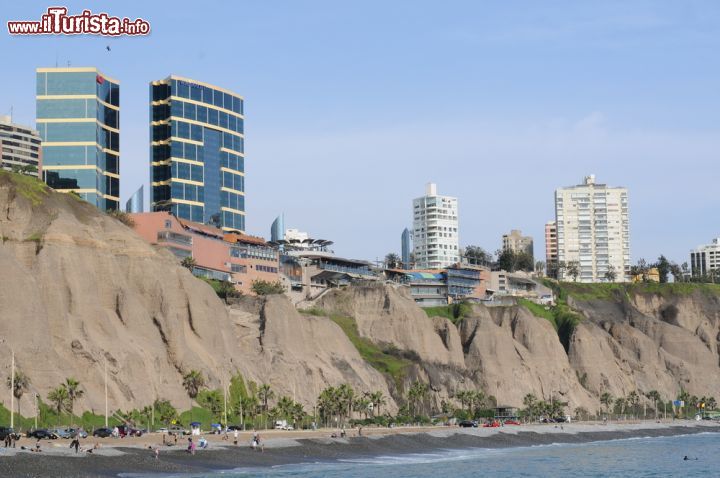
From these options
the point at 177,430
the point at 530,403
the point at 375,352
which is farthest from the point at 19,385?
the point at 530,403

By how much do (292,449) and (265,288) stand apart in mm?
65345

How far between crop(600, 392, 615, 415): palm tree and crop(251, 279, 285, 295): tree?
52669 millimetres

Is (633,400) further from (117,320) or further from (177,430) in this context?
(177,430)

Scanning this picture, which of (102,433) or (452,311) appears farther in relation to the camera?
(452,311)

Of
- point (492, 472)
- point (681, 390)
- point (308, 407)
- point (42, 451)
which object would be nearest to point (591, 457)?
point (492, 472)

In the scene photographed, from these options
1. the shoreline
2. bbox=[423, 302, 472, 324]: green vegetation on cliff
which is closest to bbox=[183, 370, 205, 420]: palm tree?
the shoreline

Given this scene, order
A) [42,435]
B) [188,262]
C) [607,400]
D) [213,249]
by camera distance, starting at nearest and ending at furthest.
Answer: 1. [42,435]
2. [188,262]
3. [213,249]
4. [607,400]

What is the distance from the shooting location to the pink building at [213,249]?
5960 inches

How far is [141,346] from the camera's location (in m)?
114

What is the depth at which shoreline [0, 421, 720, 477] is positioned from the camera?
72.7 metres

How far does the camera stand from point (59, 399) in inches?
3782

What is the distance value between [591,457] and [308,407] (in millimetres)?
34188

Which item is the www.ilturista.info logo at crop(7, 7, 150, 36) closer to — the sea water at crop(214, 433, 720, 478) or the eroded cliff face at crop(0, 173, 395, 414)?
the eroded cliff face at crop(0, 173, 395, 414)

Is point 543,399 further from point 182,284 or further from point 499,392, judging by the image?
point 182,284
